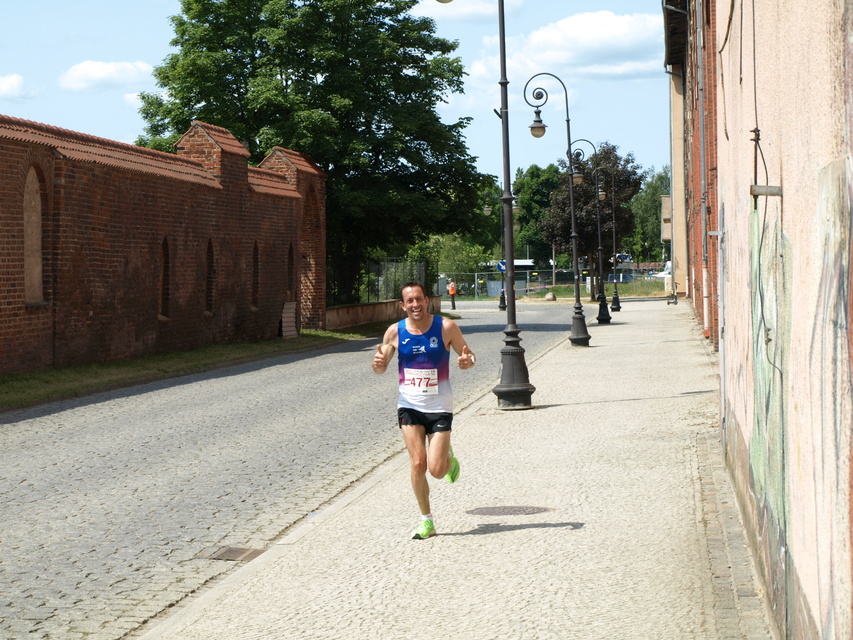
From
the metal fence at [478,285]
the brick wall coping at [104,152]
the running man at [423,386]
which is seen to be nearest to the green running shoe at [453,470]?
the running man at [423,386]

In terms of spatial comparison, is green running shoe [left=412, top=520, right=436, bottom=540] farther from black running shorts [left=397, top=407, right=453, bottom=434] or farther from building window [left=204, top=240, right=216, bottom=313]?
building window [left=204, top=240, right=216, bottom=313]

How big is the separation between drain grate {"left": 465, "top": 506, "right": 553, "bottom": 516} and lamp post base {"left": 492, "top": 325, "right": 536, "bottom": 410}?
658 centimetres

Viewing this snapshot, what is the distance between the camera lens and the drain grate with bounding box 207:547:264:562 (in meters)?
7.08

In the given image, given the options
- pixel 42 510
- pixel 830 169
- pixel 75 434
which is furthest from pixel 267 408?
pixel 830 169

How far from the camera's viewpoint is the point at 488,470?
10031 millimetres

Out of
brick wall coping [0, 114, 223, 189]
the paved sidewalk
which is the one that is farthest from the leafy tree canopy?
the paved sidewalk

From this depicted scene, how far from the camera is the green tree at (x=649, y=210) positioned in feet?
407

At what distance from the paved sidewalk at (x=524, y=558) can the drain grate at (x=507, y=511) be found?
2 centimetres

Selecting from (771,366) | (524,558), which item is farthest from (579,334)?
(771,366)

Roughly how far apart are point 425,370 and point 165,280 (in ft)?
66.1

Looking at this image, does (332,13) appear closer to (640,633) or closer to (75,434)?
(75,434)

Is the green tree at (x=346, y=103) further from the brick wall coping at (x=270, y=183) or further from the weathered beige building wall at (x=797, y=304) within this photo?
the weathered beige building wall at (x=797, y=304)

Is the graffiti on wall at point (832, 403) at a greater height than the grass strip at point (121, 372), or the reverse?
the graffiti on wall at point (832, 403)

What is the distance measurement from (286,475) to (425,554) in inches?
138
